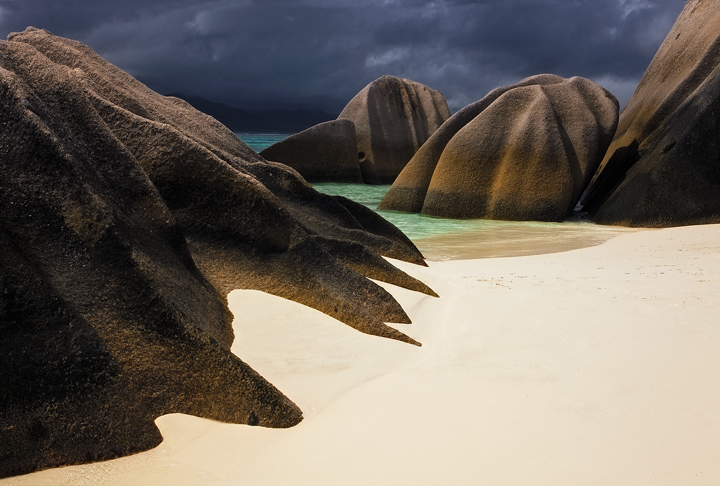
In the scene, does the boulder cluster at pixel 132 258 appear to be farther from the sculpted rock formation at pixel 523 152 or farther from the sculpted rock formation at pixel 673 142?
Result: the sculpted rock formation at pixel 523 152

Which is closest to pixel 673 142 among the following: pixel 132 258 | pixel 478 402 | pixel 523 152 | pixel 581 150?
pixel 581 150

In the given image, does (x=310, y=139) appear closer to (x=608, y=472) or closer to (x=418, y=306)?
(x=418, y=306)

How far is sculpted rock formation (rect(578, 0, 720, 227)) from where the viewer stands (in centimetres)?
738

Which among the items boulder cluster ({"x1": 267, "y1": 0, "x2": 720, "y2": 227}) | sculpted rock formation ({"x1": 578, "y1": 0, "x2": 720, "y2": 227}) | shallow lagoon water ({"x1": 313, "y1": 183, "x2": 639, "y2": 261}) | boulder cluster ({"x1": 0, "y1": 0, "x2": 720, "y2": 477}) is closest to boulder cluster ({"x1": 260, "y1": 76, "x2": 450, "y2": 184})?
boulder cluster ({"x1": 267, "y1": 0, "x2": 720, "y2": 227})

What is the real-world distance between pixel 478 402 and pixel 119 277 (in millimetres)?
1154

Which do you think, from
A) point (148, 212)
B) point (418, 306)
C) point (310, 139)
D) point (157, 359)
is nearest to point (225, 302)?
point (148, 212)

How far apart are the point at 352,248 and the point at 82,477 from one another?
229 cm

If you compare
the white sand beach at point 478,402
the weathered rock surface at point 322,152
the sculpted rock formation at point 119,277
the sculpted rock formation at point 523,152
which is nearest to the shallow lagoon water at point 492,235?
the sculpted rock formation at point 523,152

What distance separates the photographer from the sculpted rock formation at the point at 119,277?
61.0 inches

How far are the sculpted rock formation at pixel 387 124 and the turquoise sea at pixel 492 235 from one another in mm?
7618

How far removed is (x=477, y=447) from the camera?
61.6 inches

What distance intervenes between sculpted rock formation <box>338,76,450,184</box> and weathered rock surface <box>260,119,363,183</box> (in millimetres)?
965

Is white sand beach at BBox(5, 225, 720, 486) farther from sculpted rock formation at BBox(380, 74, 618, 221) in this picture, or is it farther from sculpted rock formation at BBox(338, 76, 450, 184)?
sculpted rock formation at BBox(338, 76, 450, 184)

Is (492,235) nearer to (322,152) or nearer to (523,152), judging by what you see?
(523,152)
